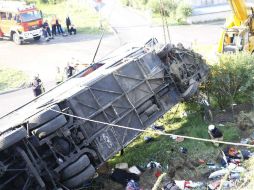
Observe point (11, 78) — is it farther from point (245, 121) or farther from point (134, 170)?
point (245, 121)

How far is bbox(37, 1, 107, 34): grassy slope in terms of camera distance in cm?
2546

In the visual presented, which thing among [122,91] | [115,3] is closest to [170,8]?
[115,3]

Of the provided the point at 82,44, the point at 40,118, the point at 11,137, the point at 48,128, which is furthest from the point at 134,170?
the point at 82,44

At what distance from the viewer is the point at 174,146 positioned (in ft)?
33.7

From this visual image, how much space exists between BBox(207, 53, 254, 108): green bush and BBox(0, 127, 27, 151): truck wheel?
5955mm

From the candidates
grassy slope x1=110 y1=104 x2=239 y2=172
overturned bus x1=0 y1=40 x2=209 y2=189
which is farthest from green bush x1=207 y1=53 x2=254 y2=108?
grassy slope x1=110 y1=104 x2=239 y2=172

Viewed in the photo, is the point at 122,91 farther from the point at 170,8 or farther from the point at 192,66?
the point at 170,8

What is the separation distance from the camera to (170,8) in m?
24.8

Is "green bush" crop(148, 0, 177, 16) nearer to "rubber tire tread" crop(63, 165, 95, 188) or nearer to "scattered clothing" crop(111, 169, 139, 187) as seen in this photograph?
"scattered clothing" crop(111, 169, 139, 187)

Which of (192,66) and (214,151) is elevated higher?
(192,66)

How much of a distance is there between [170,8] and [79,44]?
20.2ft

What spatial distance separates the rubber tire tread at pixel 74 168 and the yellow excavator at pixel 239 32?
7715 millimetres

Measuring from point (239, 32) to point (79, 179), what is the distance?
8.31 metres

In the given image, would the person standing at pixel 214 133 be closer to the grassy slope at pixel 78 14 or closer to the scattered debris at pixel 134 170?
the scattered debris at pixel 134 170
